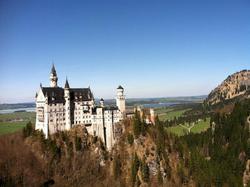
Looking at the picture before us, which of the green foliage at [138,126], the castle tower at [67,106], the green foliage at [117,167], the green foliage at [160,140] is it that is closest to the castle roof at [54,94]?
the castle tower at [67,106]

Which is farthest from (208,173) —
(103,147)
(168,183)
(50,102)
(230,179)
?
(50,102)

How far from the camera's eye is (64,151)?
10681 centimetres

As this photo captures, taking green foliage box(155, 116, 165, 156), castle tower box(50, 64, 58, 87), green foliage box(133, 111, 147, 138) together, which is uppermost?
castle tower box(50, 64, 58, 87)

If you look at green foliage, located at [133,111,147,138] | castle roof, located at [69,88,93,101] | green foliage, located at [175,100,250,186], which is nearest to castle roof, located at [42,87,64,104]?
castle roof, located at [69,88,93,101]

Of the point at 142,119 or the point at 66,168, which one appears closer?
the point at 66,168

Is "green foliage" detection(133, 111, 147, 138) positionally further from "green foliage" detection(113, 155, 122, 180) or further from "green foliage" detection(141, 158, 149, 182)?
"green foliage" detection(141, 158, 149, 182)

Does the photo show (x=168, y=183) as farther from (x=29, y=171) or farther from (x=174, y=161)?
(x=29, y=171)

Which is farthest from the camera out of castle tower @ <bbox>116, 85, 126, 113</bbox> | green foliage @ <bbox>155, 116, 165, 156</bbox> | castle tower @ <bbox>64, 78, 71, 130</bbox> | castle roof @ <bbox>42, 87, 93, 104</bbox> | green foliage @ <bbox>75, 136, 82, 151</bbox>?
green foliage @ <bbox>155, 116, 165, 156</bbox>

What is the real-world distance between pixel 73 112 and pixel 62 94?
7086 mm

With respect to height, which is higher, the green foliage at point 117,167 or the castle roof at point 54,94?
the castle roof at point 54,94

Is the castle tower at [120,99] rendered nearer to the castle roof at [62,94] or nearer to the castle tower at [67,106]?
the castle roof at [62,94]

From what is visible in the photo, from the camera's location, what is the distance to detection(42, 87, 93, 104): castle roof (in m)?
104

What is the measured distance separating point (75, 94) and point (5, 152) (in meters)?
29.7

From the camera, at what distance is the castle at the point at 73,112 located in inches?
4055
